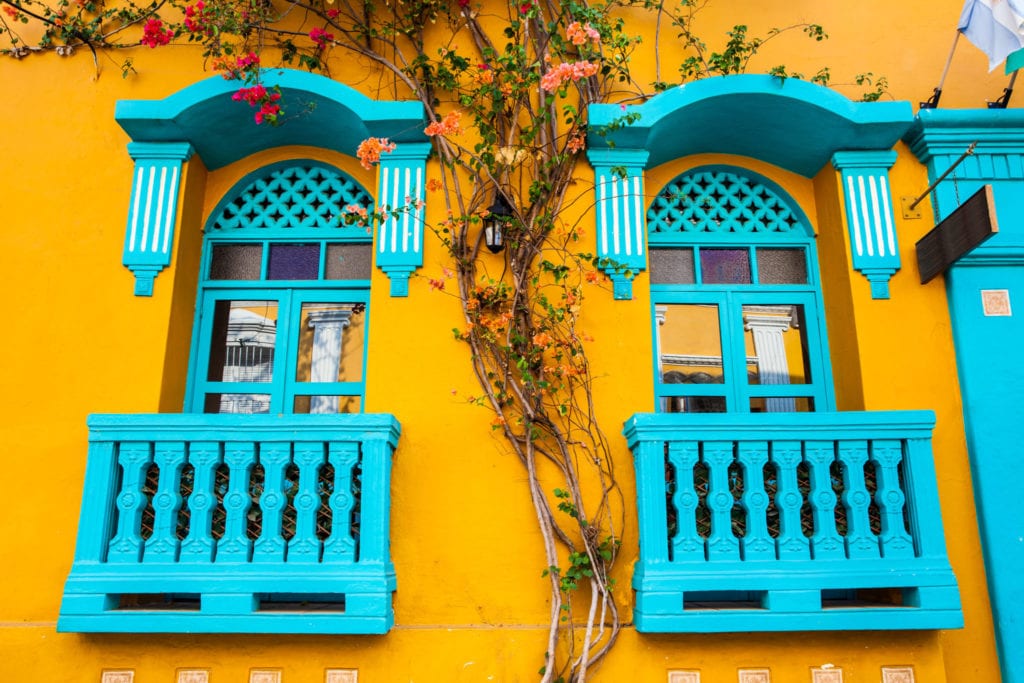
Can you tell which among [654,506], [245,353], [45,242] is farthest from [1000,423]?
[45,242]

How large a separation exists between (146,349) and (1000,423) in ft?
17.9

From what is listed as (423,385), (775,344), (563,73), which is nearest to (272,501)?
(423,385)

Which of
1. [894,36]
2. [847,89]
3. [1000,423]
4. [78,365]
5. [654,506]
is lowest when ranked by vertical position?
[654,506]

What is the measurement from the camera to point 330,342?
574 centimetres

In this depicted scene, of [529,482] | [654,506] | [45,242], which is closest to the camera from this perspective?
[654,506]

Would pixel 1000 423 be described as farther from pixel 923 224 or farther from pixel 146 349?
pixel 146 349

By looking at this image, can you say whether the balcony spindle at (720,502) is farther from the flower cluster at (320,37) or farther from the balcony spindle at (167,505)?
the flower cluster at (320,37)

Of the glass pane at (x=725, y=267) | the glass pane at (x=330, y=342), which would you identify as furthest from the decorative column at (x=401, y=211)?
the glass pane at (x=725, y=267)

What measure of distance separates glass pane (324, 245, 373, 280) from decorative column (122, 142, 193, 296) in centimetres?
105

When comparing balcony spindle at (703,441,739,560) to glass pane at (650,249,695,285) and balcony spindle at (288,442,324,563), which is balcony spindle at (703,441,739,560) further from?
balcony spindle at (288,442,324,563)

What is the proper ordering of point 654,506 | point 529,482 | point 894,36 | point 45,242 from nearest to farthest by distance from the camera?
point 654,506, point 529,482, point 45,242, point 894,36

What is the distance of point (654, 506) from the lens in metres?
4.76

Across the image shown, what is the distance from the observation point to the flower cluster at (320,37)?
18.5 feet

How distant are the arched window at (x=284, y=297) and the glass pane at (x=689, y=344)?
210cm
